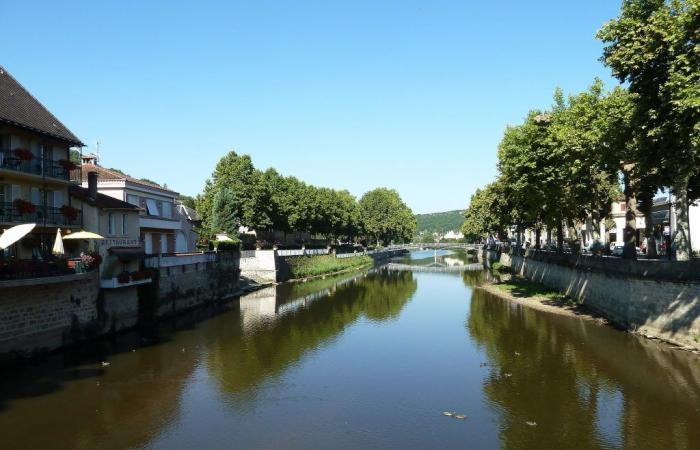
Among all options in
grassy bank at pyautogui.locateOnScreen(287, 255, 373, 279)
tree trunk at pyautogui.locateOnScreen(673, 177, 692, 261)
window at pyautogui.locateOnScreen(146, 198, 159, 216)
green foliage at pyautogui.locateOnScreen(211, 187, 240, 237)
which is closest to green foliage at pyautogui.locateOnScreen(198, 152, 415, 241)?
green foliage at pyautogui.locateOnScreen(211, 187, 240, 237)

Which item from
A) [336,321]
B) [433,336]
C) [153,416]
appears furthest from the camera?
[336,321]

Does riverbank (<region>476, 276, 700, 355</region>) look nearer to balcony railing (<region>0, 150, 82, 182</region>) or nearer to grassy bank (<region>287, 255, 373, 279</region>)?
grassy bank (<region>287, 255, 373, 279</region>)

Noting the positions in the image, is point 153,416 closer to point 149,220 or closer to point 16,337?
point 16,337

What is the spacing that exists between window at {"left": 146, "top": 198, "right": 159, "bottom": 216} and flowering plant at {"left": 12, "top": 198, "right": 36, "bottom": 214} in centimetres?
1780

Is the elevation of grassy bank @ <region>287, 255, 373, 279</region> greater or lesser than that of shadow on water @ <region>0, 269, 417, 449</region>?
greater

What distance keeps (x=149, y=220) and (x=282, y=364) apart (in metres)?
24.5

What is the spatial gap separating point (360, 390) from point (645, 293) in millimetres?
18986

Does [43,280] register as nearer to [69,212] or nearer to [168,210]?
[69,212]

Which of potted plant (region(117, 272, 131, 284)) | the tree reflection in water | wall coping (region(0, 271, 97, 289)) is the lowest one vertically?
the tree reflection in water

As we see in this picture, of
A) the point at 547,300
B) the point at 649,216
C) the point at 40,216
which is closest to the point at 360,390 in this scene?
the point at 40,216

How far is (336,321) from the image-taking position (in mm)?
45438

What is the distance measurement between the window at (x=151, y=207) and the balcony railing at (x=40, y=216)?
12877mm

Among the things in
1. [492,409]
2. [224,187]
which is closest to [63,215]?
[492,409]

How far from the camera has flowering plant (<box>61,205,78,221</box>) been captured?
3378 centimetres
